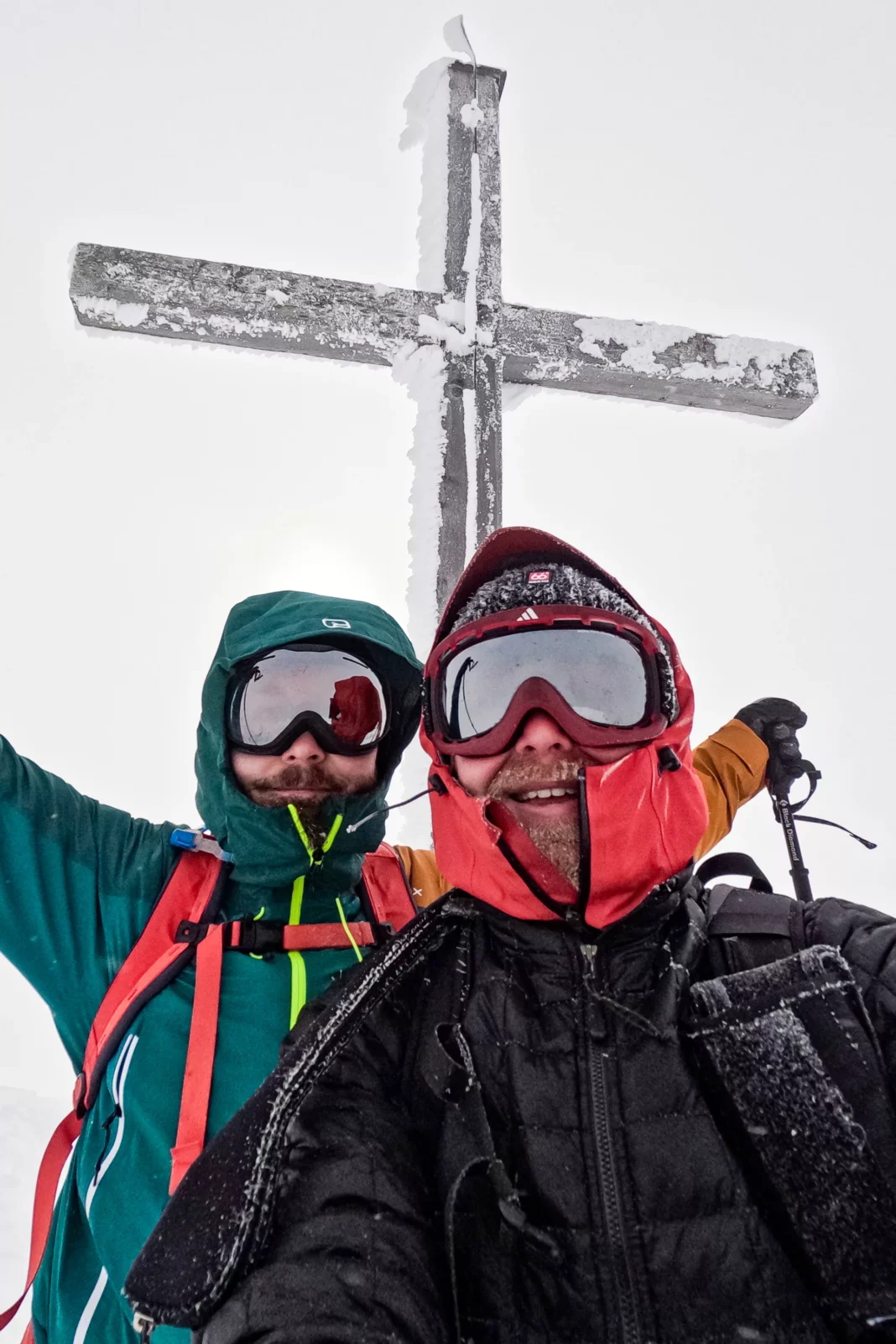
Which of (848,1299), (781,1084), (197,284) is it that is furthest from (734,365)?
(848,1299)

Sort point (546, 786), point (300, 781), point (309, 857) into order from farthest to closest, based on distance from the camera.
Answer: point (300, 781)
point (309, 857)
point (546, 786)

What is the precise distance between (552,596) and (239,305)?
1.67 meters

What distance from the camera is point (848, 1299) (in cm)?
110

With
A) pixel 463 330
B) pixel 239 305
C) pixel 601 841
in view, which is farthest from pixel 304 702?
pixel 463 330

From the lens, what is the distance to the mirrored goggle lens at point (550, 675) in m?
1.83

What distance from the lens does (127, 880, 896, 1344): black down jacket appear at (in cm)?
108

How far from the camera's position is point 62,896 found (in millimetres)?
2021

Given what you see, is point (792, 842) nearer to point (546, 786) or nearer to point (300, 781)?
point (546, 786)

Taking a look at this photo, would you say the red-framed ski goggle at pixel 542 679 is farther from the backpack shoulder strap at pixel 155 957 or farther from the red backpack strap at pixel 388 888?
the backpack shoulder strap at pixel 155 957

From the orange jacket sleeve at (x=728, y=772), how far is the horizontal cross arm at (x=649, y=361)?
1.38 metres

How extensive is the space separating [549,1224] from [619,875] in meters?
0.60

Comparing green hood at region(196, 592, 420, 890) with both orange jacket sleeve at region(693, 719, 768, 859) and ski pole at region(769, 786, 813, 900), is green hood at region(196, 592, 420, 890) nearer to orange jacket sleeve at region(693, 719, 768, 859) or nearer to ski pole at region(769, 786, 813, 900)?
orange jacket sleeve at region(693, 719, 768, 859)

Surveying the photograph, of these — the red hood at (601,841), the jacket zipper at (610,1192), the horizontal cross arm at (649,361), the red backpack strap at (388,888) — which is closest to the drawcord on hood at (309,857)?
the red backpack strap at (388,888)

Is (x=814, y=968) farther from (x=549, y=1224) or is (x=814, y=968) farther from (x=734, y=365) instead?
(x=734, y=365)
